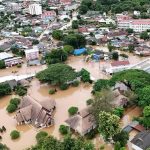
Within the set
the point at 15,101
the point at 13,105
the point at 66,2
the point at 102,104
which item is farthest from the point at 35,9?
the point at 102,104

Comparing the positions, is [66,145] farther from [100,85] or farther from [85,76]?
[85,76]

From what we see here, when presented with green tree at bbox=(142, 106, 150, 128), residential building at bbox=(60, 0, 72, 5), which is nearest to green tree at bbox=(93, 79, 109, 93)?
green tree at bbox=(142, 106, 150, 128)

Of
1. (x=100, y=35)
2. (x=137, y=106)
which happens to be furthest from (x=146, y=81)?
(x=100, y=35)

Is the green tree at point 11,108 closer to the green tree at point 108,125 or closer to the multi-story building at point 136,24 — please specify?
the green tree at point 108,125

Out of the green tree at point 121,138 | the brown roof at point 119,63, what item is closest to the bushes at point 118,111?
the green tree at point 121,138

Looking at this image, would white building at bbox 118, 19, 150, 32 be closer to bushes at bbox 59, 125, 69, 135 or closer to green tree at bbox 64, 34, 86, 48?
green tree at bbox 64, 34, 86, 48

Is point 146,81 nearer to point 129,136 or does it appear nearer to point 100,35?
point 129,136
